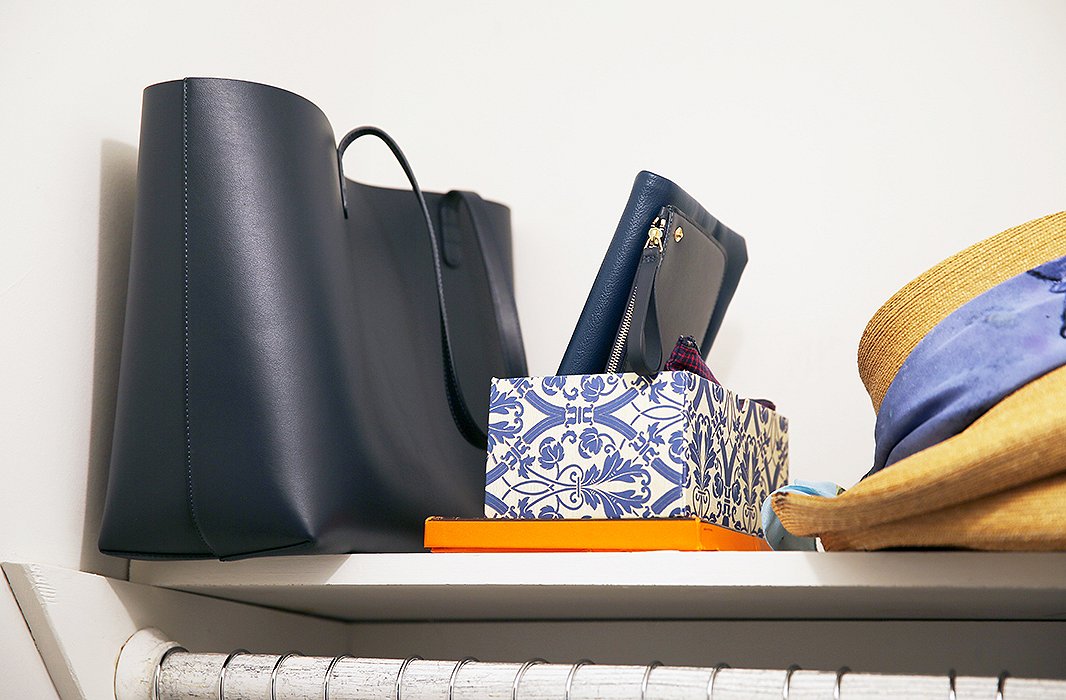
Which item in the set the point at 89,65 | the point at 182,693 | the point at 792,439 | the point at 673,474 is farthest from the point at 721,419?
the point at 89,65

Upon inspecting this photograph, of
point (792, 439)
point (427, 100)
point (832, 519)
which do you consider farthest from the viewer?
point (427, 100)

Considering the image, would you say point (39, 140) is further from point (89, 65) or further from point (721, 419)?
point (721, 419)

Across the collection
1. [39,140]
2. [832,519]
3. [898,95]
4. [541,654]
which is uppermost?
[898,95]

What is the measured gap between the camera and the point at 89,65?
0.79 metres

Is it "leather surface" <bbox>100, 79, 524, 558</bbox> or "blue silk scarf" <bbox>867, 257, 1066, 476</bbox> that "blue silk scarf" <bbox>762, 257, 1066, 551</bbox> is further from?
"leather surface" <bbox>100, 79, 524, 558</bbox>

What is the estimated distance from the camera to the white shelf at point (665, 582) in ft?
1.98

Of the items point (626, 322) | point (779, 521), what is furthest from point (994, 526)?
point (626, 322)

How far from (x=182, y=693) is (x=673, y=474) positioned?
0.35 metres

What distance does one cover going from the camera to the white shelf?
604 millimetres

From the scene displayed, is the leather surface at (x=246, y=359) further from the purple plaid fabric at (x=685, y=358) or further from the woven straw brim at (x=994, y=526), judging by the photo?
the woven straw brim at (x=994, y=526)

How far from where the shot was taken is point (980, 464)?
0.53 meters

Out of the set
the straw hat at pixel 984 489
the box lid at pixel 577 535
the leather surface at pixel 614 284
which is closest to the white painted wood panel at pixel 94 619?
the box lid at pixel 577 535

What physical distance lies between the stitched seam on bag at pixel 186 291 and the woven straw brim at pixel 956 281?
0.44m

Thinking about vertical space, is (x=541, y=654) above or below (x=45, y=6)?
below
